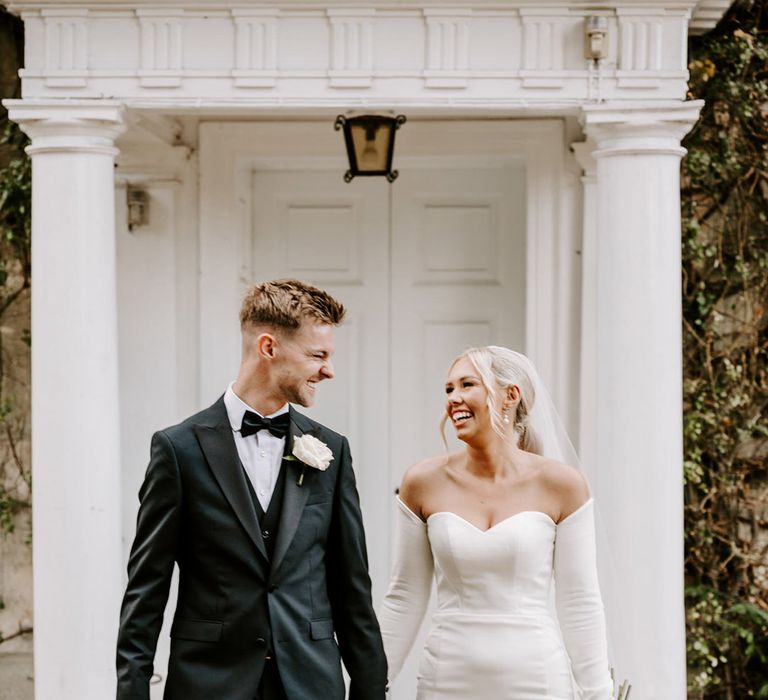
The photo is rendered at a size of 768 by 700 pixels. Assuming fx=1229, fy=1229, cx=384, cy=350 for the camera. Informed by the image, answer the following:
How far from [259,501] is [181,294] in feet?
10.9

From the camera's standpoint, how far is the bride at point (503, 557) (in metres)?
3.67

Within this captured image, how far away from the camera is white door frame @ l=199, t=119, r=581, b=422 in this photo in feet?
20.7

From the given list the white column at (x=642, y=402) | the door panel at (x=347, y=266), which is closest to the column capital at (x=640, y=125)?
the white column at (x=642, y=402)

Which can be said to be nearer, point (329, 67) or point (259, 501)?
point (259, 501)

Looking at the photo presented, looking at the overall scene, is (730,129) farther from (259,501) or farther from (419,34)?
(259,501)

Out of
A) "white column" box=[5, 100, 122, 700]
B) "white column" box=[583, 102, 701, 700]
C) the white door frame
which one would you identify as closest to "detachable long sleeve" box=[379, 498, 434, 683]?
"white column" box=[583, 102, 701, 700]

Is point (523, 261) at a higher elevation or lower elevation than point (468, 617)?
higher

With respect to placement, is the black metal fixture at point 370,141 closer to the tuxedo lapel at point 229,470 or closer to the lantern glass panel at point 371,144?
the lantern glass panel at point 371,144

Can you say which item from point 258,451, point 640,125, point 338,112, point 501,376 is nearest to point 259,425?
point 258,451

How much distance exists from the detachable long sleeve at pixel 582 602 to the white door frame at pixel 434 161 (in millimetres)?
2590

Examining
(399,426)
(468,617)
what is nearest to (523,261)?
(399,426)

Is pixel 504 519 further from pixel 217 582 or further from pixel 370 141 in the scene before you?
pixel 370 141

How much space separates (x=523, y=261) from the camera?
22.2ft

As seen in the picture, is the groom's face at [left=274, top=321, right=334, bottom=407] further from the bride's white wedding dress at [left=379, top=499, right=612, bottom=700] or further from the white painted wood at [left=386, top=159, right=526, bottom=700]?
the white painted wood at [left=386, top=159, right=526, bottom=700]
